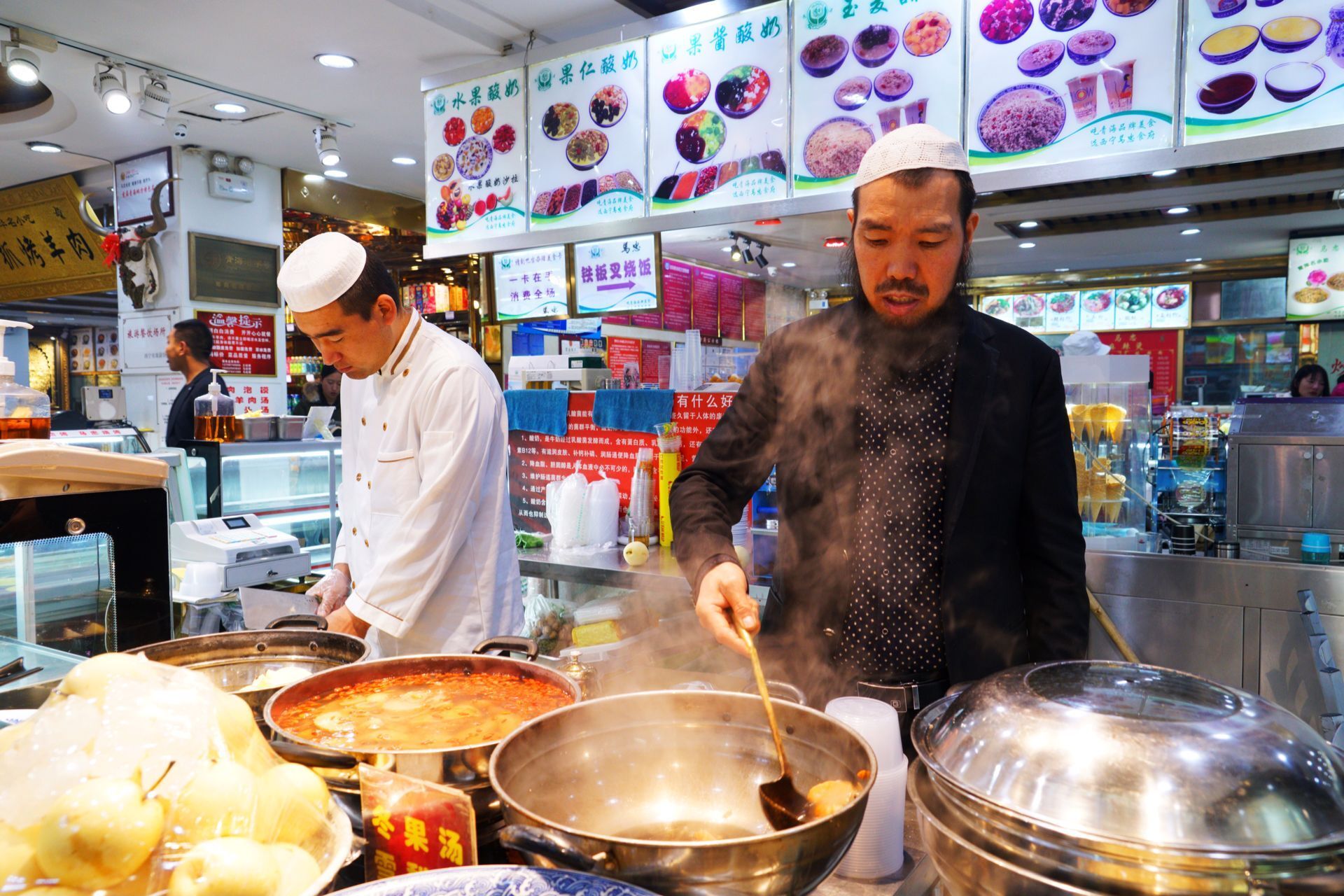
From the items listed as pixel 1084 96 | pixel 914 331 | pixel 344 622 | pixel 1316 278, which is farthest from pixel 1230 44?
pixel 1316 278

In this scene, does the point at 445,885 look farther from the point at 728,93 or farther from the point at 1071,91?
the point at 728,93

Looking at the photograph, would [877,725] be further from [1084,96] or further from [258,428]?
[258,428]

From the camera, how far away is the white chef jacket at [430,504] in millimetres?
2486

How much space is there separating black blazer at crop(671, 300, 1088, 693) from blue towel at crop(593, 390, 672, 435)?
216 centimetres

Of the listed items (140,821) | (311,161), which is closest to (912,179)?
(140,821)

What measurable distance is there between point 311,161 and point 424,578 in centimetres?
677

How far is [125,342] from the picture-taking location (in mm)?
8023

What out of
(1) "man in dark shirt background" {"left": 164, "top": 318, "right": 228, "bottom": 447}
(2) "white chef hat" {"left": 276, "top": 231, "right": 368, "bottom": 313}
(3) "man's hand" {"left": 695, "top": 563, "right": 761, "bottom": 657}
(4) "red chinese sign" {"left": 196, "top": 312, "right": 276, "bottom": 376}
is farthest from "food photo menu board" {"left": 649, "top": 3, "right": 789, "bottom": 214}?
(4) "red chinese sign" {"left": 196, "top": 312, "right": 276, "bottom": 376}

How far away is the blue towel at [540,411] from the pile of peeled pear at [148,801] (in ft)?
12.8

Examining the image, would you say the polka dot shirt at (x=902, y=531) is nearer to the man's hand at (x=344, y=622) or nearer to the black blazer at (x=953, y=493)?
the black blazer at (x=953, y=493)

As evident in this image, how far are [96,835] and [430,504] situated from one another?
6.20 ft

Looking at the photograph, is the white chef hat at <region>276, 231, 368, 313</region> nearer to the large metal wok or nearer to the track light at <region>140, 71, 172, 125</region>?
the large metal wok

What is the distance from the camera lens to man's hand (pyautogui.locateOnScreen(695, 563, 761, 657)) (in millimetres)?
1254

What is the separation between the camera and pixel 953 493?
183cm
